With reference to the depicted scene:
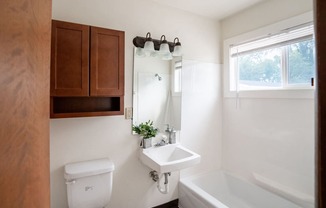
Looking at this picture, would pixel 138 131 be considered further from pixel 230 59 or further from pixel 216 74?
pixel 230 59

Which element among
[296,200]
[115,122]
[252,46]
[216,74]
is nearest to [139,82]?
[115,122]

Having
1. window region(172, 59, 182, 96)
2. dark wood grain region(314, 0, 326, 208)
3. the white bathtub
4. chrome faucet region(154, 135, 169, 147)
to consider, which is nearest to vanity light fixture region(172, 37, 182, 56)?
window region(172, 59, 182, 96)

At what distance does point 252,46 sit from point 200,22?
759 millimetres

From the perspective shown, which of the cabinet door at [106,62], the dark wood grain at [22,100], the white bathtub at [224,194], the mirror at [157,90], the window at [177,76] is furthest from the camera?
the window at [177,76]

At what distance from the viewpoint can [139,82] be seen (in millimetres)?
1962

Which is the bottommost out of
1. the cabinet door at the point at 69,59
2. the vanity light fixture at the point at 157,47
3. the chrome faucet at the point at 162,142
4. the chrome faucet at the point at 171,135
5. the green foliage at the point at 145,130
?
the chrome faucet at the point at 162,142

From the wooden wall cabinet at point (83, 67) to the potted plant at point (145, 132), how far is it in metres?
0.36

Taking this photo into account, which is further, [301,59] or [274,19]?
[274,19]

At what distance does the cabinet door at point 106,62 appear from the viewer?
1.50 metres

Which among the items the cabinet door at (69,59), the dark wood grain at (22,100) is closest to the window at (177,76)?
the cabinet door at (69,59)

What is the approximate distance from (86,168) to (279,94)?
211 cm

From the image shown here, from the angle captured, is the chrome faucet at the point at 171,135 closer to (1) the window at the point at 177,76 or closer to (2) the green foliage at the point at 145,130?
(2) the green foliage at the point at 145,130

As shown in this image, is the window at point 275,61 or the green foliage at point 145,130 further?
the green foliage at point 145,130

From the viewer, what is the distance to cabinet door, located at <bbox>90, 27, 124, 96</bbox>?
150cm
